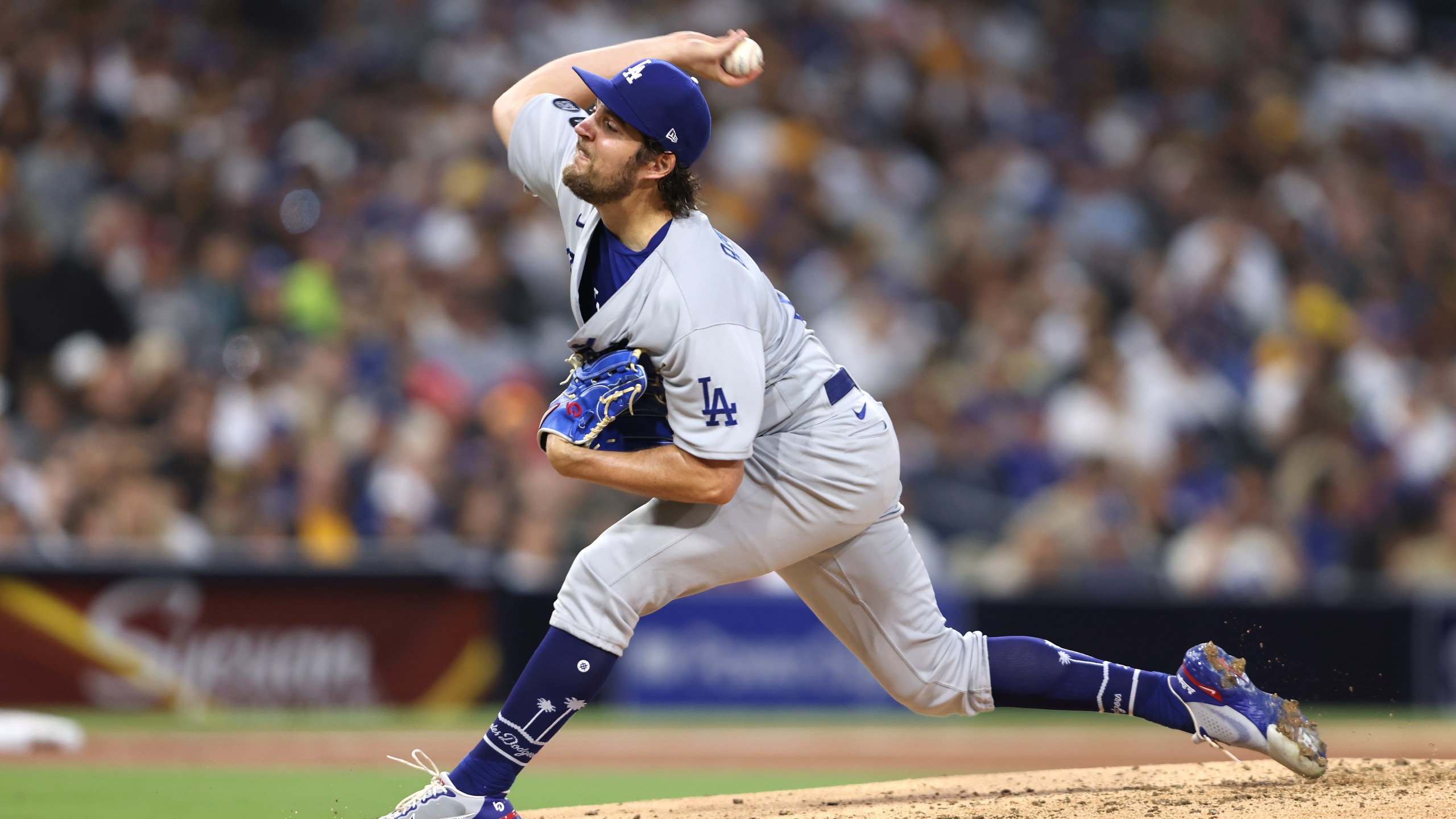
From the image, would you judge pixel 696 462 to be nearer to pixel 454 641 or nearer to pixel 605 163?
pixel 605 163

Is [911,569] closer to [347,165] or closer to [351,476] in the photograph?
[351,476]

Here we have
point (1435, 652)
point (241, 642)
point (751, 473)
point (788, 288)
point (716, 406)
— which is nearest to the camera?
point (716, 406)

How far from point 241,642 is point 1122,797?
5968 mm

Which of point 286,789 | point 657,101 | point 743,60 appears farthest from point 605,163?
point 286,789

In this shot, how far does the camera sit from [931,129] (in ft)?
42.6

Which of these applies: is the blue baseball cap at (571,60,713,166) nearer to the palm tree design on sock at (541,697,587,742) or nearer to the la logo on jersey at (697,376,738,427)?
the la logo on jersey at (697,376,738,427)

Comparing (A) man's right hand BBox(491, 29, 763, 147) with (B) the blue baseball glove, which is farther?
(A) man's right hand BBox(491, 29, 763, 147)

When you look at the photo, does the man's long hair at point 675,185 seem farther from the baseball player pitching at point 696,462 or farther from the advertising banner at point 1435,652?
the advertising banner at point 1435,652

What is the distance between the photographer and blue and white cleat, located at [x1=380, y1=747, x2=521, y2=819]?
3.98 m

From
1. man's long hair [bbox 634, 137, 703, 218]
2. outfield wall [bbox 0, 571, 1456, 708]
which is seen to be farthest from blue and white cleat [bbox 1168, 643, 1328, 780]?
outfield wall [bbox 0, 571, 1456, 708]

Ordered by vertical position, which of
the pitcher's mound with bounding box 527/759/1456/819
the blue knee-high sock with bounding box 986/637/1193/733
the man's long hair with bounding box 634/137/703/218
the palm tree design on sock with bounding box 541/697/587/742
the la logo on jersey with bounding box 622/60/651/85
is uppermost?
the la logo on jersey with bounding box 622/60/651/85

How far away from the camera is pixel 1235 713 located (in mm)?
4527

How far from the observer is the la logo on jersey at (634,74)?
3883mm

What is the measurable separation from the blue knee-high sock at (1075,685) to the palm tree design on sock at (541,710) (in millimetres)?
1299
